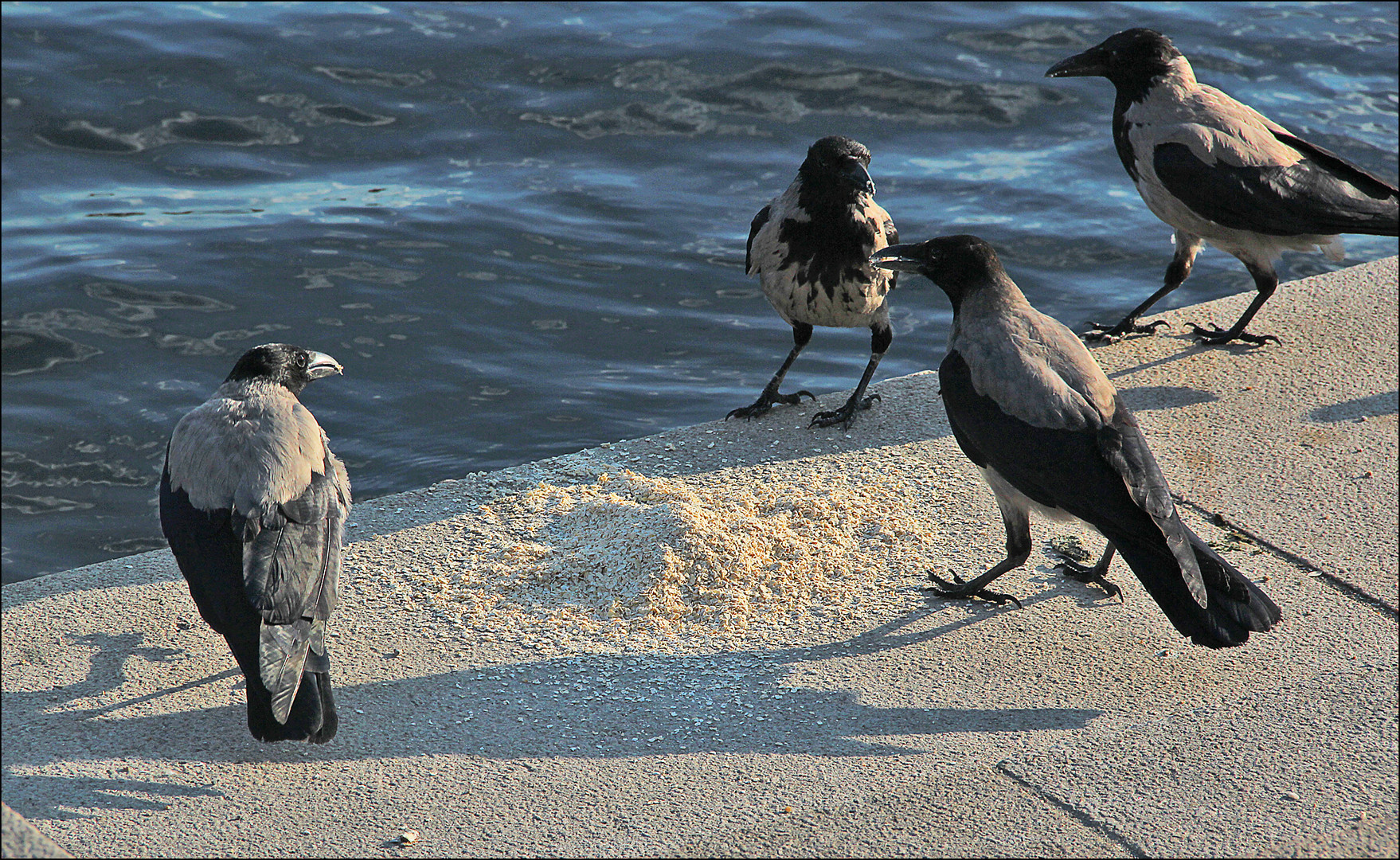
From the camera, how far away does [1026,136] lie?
1089 cm

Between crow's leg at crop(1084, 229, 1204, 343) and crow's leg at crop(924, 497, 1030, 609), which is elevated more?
crow's leg at crop(1084, 229, 1204, 343)

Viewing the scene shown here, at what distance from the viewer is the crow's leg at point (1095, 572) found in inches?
162

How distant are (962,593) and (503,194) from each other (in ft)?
21.2

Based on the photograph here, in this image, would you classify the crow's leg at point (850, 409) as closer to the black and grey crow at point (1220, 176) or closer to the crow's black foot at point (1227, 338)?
the black and grey crow at point (1220, 176)

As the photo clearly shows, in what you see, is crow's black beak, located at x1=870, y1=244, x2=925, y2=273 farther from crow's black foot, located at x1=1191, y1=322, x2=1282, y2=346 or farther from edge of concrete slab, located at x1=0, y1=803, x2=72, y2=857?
edge of concrete slab, located at x1=0, y1=803, x2=72, y2=857

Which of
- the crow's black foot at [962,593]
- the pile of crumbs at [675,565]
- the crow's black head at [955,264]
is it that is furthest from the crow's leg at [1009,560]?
the crow's black head at [955,264]

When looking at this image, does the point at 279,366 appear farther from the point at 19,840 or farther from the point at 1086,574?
the point at 1086,574

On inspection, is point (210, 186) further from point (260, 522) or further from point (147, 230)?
point (260, 522)

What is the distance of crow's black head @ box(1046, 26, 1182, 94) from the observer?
19.7ft

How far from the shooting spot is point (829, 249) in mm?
5457

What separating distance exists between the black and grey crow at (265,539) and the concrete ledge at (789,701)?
220 millimetres

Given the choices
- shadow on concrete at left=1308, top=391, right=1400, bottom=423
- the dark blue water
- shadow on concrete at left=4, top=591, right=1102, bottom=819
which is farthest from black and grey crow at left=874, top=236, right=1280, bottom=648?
the dark blue water

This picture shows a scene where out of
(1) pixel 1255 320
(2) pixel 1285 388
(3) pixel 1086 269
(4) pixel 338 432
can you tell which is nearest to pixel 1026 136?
(3) pixel 1086 269

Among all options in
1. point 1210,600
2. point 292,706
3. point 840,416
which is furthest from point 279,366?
point 1210,600
